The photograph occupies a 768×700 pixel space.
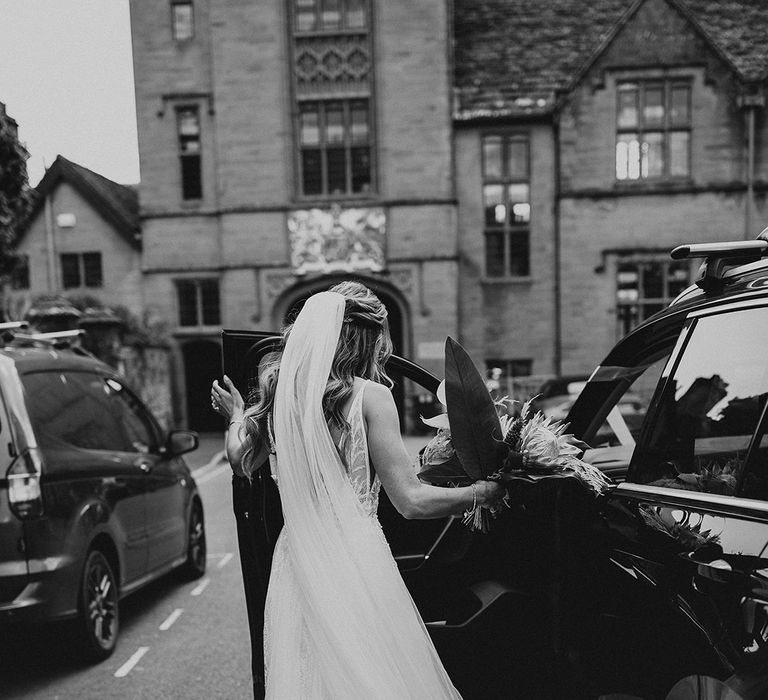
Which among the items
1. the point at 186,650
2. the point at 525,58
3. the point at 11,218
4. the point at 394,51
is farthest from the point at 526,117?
the point at 186,650

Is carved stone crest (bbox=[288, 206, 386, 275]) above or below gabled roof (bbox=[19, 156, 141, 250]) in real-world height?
below

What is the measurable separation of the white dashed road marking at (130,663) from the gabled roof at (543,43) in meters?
16.3

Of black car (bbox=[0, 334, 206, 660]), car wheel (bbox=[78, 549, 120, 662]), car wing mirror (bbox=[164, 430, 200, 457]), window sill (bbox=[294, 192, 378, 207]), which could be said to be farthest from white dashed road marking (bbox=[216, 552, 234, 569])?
window sill (bbox=[294, 192, 378, 207])

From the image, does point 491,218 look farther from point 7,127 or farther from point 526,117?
point 7,127

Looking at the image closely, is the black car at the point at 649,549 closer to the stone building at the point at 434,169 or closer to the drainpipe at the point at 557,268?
the stone building at the point at 434,169

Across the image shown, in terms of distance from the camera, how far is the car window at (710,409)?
1.91 m

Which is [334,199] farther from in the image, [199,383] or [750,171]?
[750,171]

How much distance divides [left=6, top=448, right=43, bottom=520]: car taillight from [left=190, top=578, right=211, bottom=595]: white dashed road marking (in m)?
2.22

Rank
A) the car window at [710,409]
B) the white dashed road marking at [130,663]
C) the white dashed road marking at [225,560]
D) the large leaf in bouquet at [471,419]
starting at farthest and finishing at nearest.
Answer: the white dashed road marking at [225,560]
the white dashed road marking at [130,663]
the large leaf in bouquet at [471,419]
the car window at [710,409]

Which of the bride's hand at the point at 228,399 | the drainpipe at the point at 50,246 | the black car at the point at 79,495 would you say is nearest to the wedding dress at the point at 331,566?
the bride's hand at the point at 228,399

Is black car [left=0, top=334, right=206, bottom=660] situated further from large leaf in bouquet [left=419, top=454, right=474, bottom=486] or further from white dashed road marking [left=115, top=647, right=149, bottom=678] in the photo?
large leaf in bouquet [left=419, top=454, right=474, bottom=486]

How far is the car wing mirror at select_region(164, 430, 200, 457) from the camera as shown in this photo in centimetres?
565

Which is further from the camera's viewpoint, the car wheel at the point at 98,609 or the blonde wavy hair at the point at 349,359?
the car wheel at the point at 98,609

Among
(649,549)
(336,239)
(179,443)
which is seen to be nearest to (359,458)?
(649,549)
